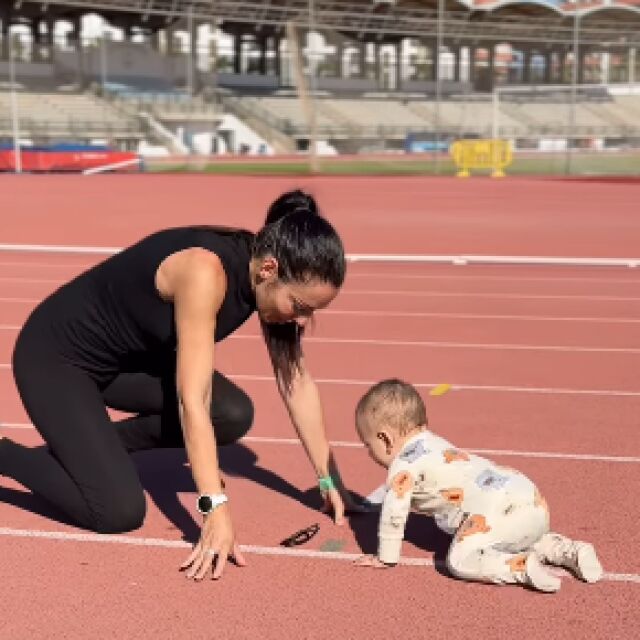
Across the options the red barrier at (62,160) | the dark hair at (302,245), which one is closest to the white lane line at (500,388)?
the dark hair at (302,245)

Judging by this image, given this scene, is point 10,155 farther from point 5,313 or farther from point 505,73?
point 505,73

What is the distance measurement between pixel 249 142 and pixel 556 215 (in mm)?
33064

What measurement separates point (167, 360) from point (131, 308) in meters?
0.37

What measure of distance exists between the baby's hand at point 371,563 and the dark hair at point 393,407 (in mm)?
448

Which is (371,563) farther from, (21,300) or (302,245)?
(21,300)

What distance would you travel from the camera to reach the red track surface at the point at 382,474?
319cm

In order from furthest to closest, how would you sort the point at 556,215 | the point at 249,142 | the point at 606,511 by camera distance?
the point at 249,142 < the point at 556,215 < the point at 606,511

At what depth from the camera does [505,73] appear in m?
66.8

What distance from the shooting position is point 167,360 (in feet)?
12.8

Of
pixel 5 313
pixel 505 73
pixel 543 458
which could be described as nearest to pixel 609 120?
pixel 505 73

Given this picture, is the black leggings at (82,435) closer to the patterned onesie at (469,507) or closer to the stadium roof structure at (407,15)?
the patterned onesie at (469,507)

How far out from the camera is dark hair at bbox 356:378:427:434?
342 cm

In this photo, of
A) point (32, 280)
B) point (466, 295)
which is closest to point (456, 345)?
point (466, 295)

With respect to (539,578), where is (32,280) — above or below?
below
